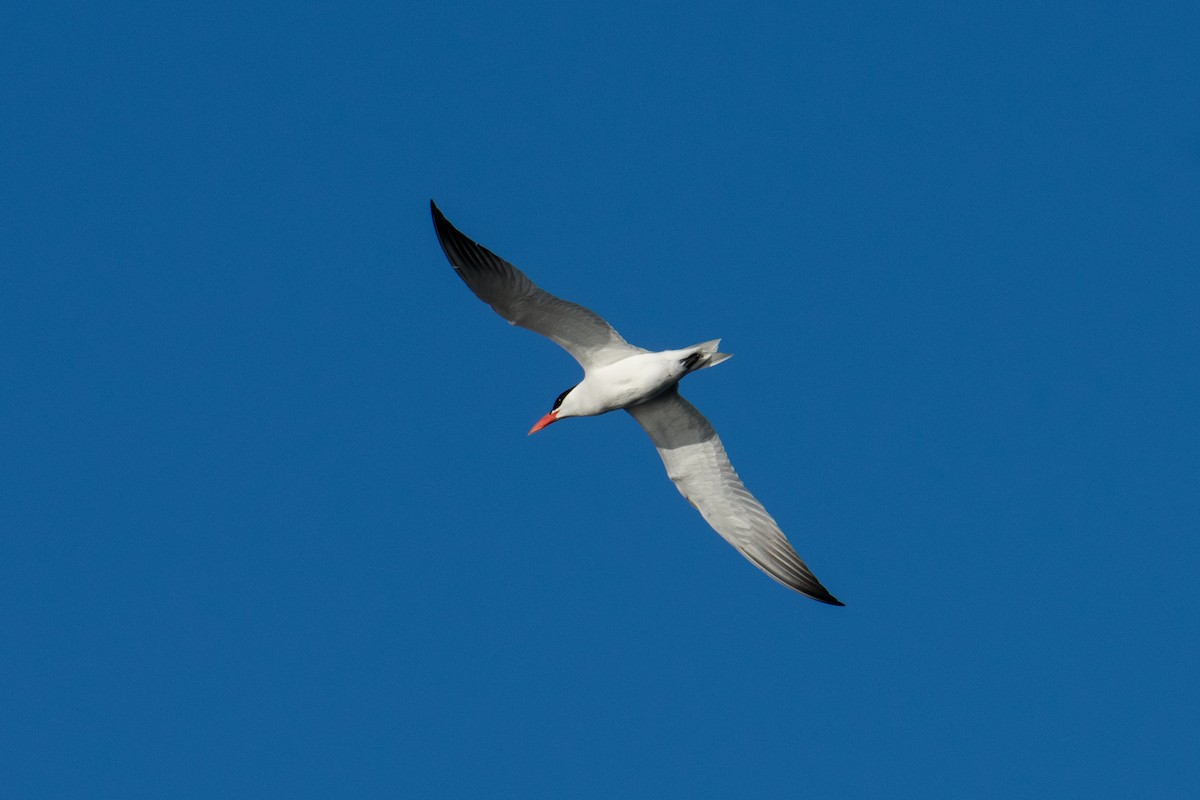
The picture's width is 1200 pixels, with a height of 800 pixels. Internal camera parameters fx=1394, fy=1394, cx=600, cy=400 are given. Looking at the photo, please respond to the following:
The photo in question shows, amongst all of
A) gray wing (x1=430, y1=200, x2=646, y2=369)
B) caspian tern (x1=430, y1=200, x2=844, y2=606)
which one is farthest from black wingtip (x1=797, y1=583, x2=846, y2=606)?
gray wing (x1=430, y1=200, x2=646, y2=369)

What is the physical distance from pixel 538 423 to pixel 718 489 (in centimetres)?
229

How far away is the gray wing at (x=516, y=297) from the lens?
14.4 metres

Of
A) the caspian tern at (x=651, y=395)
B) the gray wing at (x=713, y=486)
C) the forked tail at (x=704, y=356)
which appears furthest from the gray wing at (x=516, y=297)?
the gray wing at (x=713, y=486)

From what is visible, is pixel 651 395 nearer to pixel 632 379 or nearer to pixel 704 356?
pixel 632 379

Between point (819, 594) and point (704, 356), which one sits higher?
point (704, 356)

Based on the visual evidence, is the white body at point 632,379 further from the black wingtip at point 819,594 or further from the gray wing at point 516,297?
the black wingtip at point 819,594

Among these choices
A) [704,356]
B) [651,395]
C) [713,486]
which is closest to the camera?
[704,356]

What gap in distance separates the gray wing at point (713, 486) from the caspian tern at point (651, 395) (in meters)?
0.01

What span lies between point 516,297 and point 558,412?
86.1 inches

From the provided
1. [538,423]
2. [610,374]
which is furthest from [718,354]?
[538,423]

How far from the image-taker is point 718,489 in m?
16.7

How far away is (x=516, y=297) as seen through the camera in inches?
574

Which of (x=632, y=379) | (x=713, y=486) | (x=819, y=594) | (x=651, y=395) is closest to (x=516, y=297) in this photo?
(x=632, y=379)

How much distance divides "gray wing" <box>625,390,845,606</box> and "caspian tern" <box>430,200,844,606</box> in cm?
1
